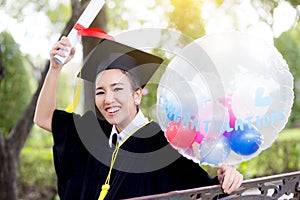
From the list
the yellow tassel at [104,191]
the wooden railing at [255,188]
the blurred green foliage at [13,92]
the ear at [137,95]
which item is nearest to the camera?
the wooden railing at [255,188]

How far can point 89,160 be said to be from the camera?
2.10 metres

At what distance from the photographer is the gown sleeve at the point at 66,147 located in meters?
2.12

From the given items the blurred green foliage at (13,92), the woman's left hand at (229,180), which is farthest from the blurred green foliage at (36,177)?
the woman's left hand at (229,180)

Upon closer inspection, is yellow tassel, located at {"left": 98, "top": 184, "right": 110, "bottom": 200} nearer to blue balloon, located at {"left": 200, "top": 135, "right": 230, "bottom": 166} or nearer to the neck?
the neck

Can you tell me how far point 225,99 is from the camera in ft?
7.02

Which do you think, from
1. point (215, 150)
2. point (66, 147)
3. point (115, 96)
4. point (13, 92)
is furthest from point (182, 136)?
point (13, 92)

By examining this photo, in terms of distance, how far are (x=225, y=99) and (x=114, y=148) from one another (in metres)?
0.55

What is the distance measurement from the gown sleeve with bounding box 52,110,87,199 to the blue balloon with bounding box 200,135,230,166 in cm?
54

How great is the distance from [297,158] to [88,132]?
22.4 ft

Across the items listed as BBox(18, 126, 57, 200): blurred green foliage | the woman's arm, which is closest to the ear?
the woman's arm

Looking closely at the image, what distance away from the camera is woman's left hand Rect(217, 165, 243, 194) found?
179 centimetres

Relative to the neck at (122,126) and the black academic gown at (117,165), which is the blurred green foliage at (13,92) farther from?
the neck at (122,126)

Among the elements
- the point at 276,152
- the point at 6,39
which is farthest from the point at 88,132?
the point at 276,152

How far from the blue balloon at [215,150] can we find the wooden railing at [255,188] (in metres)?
0.21
